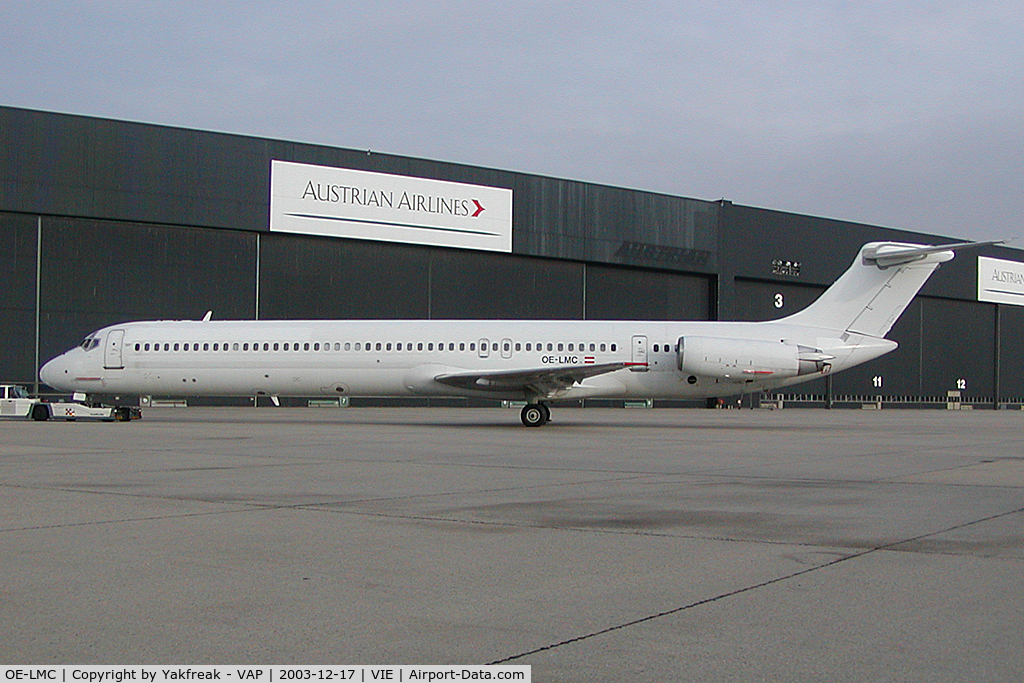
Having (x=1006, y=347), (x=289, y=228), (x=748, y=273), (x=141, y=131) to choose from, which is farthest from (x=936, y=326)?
(x=141, y=131)

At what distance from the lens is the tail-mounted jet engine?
26.5 meters

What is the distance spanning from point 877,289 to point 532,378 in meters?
10.6

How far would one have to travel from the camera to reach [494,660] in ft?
14.0

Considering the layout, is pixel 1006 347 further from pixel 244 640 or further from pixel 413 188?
pixel 244 640

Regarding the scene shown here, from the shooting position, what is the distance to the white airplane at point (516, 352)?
88.9 feet

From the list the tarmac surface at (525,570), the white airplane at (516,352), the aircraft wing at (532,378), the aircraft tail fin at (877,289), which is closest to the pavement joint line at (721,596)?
the tarmac surface at (525,570)

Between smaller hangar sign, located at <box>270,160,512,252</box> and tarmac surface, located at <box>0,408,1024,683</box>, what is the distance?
29842mm

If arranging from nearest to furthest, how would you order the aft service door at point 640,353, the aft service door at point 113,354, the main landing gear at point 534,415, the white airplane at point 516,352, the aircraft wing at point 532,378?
the aircraft wing at point 532,378
the main landing gear at point 534,415
the white airplane at point 516,352
the aft service door at point 640,353
the aft service door at point 113,354

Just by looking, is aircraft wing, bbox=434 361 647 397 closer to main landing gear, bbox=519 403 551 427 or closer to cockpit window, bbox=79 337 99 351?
main landing gear, bbox=519 403 551 427

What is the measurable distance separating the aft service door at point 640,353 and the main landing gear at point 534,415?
2.88m
